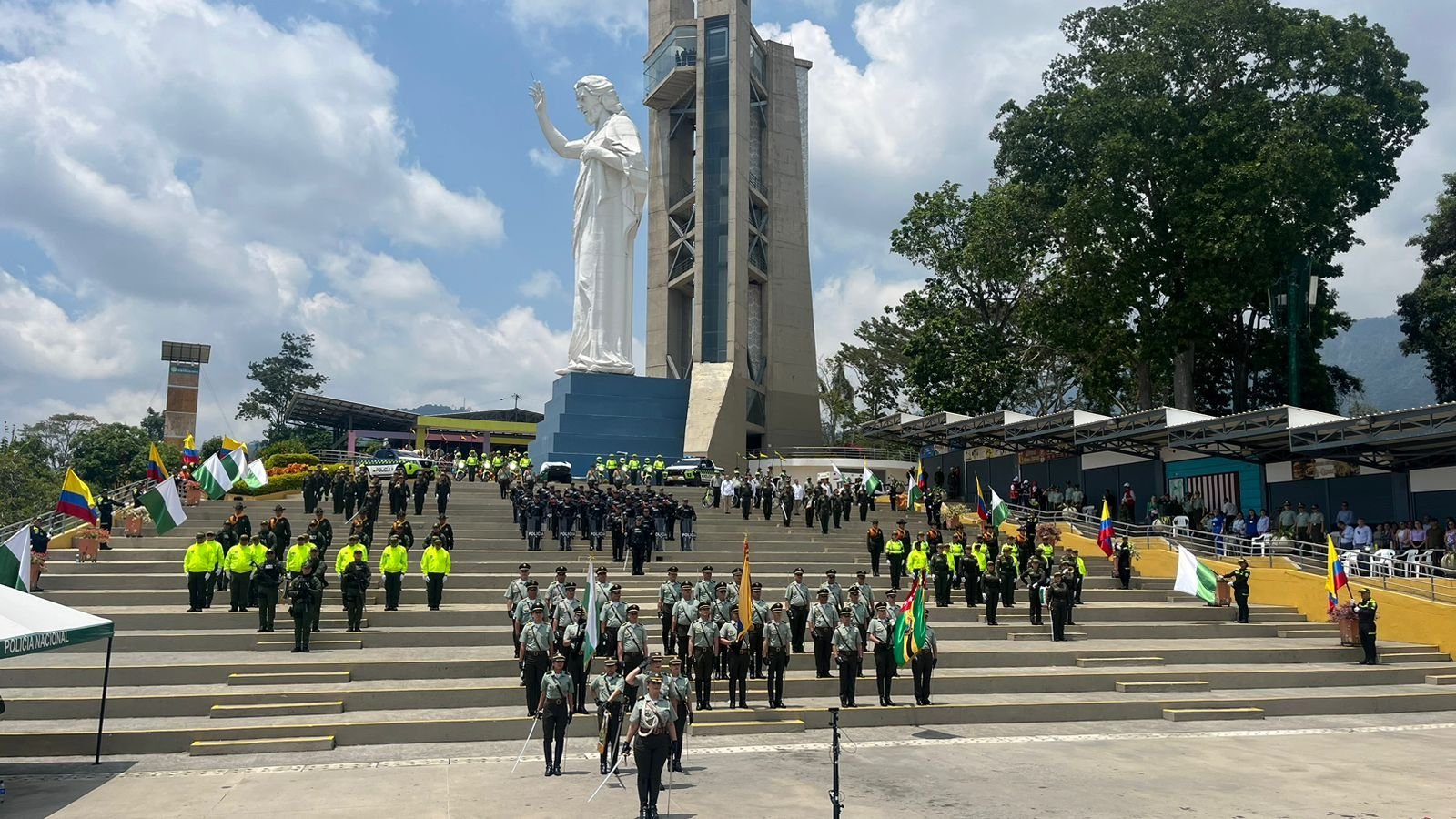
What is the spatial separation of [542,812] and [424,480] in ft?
70.1

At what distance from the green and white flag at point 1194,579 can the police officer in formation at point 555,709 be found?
13.4 m

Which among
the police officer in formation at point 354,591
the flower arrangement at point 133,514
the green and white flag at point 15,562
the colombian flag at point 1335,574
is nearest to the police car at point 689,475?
the flower arrangement at point 133,514

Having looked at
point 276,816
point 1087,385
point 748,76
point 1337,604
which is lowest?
point 276,816

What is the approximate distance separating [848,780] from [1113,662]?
8.94 metres

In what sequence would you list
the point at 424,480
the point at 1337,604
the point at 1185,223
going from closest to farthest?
the point at 1337,604, the point at 424,480, the point at 1185,223

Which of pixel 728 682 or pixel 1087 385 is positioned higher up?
pixel 1087 385

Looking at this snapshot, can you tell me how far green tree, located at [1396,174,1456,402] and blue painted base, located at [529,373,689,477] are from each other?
3036cm

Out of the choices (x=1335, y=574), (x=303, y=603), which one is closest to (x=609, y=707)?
(x=303, y=603)

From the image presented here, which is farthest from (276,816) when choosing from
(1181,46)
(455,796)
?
(1181,46)

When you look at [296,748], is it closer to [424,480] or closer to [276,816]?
[276,816]

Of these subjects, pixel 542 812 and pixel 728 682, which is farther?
pixel 728 682

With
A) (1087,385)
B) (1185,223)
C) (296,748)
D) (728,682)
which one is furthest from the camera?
(1087,385)

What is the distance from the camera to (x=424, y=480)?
3100cm

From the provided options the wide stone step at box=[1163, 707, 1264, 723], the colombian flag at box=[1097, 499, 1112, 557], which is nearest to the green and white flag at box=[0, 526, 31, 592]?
the wide stone step at box=[1163, 707, 1264, 723]
